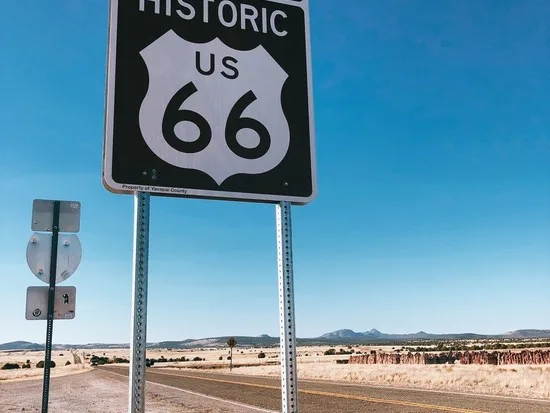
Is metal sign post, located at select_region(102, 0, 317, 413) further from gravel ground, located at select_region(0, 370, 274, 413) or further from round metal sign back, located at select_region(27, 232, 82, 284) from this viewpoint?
gravel ground, located at select_region(0, 370, 274, 413)

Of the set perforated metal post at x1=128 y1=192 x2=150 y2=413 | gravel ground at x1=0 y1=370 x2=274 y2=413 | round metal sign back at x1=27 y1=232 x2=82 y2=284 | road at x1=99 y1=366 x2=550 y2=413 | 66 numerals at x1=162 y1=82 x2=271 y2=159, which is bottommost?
gravel ground at x1=0 y1=370 x2=274 y2=413

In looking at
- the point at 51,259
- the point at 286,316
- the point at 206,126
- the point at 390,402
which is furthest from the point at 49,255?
the point at 390,402

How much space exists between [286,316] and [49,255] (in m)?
4.50

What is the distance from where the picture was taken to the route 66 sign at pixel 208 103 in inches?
119

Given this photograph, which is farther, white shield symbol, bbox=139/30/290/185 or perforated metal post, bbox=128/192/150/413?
white shield symbol, bbox=139/30/290/185

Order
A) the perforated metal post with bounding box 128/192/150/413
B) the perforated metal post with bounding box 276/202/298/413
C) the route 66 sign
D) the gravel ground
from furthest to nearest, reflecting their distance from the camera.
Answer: the gravel ground < the route 66 sign < the perforated metal post with bounding box 276/202/298/413 < the perforated metal post with bounding box 128/192/150/413

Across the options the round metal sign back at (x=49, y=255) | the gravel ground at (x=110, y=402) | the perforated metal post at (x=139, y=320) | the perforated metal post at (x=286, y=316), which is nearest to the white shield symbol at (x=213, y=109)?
the perforated metal post at (x=286, y=316)

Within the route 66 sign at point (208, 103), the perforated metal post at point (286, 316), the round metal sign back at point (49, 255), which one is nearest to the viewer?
the perforated metal post at point (286, 316)

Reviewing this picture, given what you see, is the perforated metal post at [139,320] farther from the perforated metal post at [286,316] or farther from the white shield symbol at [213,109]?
the perforated metal post at [286,316]

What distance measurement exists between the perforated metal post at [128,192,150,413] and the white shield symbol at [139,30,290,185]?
0.50 meters

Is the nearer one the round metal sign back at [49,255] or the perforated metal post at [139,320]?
the perforated metal post at [139,320]

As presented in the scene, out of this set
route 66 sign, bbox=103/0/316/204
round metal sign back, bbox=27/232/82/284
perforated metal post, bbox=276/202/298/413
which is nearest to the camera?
perforated metal post, bbox=276/202/298/413

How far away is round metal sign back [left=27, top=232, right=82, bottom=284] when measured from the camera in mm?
6453

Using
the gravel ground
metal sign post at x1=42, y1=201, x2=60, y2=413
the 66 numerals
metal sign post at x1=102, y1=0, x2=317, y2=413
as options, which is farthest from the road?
the 66 numerals
